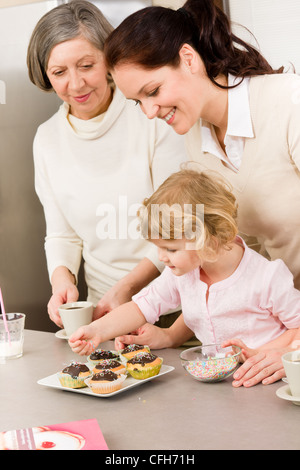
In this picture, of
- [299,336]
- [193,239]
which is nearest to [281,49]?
[193,239]

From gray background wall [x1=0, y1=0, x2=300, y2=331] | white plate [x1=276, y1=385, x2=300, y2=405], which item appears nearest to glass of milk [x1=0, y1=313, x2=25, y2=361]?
white plate [x1=276, y1=385, x2=300, y2=405]

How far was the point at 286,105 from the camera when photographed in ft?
4.65

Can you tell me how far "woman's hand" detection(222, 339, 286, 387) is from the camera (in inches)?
45.6

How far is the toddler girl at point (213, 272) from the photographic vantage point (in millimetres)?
1400

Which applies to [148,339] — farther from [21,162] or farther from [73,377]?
[21,162]

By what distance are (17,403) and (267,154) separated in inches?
31.3

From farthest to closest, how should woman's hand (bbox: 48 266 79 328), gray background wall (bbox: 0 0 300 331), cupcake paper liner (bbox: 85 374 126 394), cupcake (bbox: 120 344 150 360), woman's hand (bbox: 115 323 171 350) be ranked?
gray background wall (bbox: 0 0 300 331)
woman's hand (bbox: 48 266 79 328)
woman's hand (bbox: 115 323 171 350)
cupcake (bbox: 120 344 150 360)
cupcake paper liner (bbox: 85 374 126 394)

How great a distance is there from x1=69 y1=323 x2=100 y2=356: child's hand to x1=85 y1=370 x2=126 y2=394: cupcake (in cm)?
20

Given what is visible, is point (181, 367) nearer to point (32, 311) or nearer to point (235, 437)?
point (235, 437)

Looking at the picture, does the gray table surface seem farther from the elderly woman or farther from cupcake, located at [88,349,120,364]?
the elderly woman

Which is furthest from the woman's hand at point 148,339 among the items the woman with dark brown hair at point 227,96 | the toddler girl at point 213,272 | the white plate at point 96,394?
the woman with dark brown hair at point 227,96

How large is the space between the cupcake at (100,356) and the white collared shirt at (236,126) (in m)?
0.56

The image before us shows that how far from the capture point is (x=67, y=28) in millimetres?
1783

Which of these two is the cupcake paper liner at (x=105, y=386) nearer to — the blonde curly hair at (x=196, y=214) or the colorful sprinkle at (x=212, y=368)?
the colorful sprinkle at (x=212, y=368)
